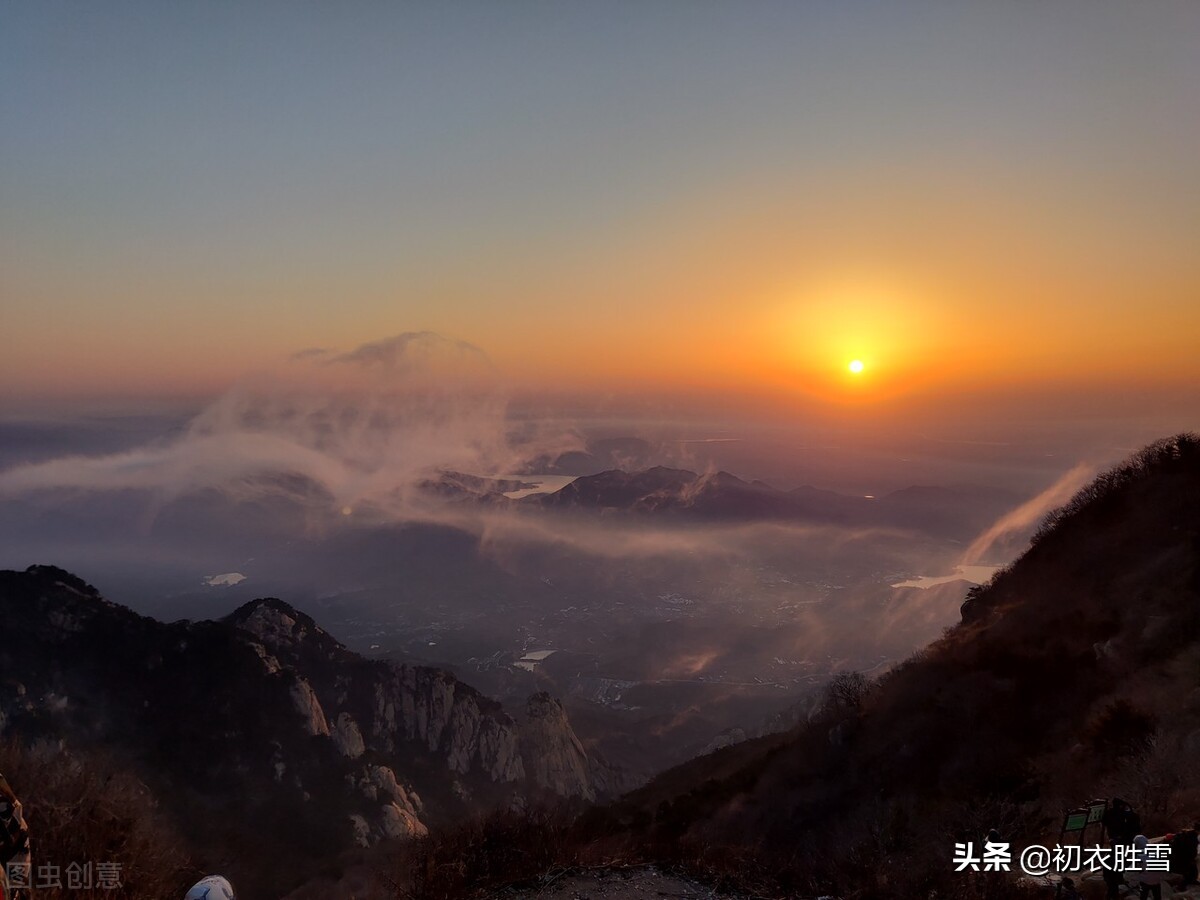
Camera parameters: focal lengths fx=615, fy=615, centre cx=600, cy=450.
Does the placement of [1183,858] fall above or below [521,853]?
above

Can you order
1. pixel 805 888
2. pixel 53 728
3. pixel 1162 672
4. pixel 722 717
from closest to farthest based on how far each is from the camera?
pixel 805 888
pixel 1162 672
pixel 53 728
pixel 722 717

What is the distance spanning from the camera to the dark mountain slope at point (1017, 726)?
61.0ft

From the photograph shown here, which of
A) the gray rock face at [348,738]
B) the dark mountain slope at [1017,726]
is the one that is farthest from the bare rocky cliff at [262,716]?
the dark mountain slope at [1017,726]

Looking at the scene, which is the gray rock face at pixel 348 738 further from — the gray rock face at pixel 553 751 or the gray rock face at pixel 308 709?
the gray rock face at pixel 553 751

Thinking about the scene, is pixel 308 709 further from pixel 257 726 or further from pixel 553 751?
pixel 553 751

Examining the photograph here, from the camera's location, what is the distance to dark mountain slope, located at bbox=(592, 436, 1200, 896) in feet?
61.0

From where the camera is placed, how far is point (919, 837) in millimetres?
21328

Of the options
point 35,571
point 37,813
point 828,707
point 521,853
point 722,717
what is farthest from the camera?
point 722,717

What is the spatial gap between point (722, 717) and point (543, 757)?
68508 millimetres

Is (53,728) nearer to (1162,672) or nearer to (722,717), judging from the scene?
(1162,672)

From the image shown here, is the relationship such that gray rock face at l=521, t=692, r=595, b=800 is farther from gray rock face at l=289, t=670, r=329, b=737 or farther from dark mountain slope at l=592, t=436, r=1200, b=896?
dark mountain slope at l=592, t=436, r=1200, b=896

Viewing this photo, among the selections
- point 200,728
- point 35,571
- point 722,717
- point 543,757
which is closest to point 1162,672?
point 200,728

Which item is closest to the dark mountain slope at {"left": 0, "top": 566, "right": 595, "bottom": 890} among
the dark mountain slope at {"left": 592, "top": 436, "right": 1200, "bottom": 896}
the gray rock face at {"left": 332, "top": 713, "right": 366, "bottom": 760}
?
the gray rock face at {"left": 332, "top": 713, "right": 366, "bottom": 760}

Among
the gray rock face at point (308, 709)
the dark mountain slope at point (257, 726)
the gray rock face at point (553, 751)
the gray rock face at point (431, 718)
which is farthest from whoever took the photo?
the gray rock face at point (553, 751)
